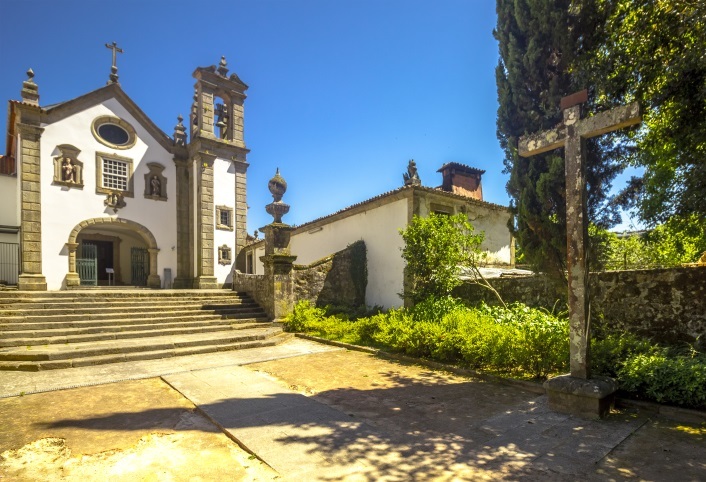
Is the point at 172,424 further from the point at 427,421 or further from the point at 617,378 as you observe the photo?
the point at 617,378

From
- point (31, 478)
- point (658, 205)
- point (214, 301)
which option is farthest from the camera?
point (214, 301)

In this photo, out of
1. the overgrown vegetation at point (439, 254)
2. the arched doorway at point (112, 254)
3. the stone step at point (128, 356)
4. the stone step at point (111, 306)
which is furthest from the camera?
the arched doorway at point (112, 254)

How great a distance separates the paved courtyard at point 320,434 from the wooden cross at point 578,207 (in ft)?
3.13

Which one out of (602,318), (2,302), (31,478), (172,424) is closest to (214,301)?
(2,302)

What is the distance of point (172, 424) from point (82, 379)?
3.53 meters

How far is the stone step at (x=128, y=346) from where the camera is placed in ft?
25.6

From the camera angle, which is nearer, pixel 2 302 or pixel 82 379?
pixel 82 379

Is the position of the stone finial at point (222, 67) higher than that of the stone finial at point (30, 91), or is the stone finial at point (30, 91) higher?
the stone finial at point (222, 67)

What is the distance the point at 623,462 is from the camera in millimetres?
3396

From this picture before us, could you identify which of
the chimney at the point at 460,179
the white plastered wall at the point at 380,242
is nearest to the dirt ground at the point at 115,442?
the white plastered wall at the point at 380,242

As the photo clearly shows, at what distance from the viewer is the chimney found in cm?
1972

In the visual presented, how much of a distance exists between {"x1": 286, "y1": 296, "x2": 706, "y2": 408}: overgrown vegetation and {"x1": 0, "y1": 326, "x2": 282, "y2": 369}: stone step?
2346 millimetres

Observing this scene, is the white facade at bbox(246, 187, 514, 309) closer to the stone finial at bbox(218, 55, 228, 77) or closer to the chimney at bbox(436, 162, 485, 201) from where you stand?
the chimney at bbox(436, 162, 485, 201)

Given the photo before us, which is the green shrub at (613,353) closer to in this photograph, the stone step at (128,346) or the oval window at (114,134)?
the stone step at (128,346)
